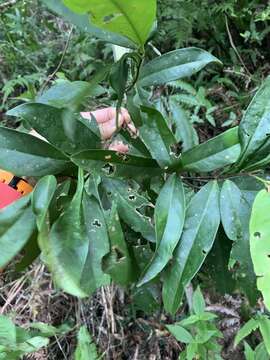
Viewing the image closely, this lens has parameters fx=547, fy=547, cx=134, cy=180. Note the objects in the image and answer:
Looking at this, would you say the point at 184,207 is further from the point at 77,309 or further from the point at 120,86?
the point at 77,309

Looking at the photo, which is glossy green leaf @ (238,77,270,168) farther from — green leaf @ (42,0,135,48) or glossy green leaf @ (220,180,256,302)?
green leaf @ (42,0,135,48)

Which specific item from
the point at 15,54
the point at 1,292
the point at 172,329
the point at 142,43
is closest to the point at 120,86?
the point at 142,43

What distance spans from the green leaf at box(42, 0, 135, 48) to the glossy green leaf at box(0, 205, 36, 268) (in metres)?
0.26

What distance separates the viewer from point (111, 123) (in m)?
1.05

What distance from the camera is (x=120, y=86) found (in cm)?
75

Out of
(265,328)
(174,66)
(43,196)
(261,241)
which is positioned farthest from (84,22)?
(265,328)

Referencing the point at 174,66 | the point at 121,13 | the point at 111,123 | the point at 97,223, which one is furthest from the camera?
the point at 111,123

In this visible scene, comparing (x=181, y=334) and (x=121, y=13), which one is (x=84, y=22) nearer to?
(x=121, y=13)

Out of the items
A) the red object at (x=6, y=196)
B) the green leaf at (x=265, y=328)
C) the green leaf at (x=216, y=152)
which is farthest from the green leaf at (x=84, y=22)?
the green leaf at (x=265, y=328)

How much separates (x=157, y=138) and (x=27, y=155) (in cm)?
19

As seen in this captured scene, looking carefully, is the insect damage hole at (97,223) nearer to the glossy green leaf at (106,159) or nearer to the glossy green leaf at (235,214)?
the glossy green leaf at (106,159)

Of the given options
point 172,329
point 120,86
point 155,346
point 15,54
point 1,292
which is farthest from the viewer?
point 15,54

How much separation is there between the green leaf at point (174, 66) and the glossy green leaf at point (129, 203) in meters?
0.16

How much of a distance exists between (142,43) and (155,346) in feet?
4.10
